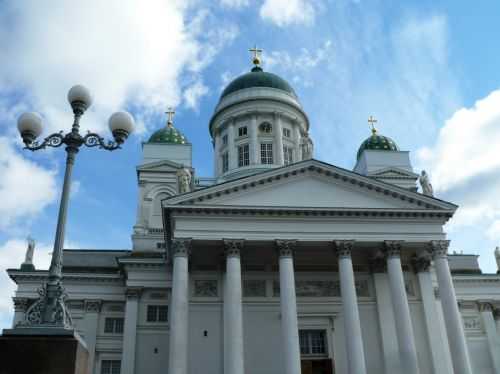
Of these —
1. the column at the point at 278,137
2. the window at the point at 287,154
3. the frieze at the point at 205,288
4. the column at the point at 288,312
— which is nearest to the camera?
the column at the point at 288,312

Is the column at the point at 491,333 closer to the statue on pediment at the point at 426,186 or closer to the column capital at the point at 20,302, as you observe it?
the statue on pediment at the point at 426,186

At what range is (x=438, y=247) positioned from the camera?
2316 cm

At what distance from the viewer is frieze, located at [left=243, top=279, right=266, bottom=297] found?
81.5 feet

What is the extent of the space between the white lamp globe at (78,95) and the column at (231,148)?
982 inches

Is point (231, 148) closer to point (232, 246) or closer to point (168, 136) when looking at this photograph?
point (168, 136)

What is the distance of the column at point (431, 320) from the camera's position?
76.6ft

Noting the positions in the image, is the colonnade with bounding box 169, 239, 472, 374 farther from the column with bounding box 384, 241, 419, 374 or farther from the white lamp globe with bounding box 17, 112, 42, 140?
the white lamp globe with bounding box 17, 112, 42, 140

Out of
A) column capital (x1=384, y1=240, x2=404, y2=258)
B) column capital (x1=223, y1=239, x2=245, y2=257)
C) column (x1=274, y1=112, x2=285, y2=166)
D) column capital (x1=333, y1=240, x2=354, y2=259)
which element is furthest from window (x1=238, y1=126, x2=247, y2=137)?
column capital (x1=384, y1=240, x2=404, y2=258)

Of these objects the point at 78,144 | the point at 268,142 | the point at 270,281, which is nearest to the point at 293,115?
the point at 268,142

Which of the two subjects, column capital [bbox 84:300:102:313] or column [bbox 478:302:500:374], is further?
column [bbox 478:302:500:374]

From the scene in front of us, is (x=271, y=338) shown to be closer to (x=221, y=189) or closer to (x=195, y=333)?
(x=195, y=333)

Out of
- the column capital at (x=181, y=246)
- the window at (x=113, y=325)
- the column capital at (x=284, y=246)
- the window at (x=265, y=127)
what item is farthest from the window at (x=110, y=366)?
the window at (x=265, y=127)

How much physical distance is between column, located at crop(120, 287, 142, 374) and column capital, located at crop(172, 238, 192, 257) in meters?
6.46

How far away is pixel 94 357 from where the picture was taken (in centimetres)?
2689
